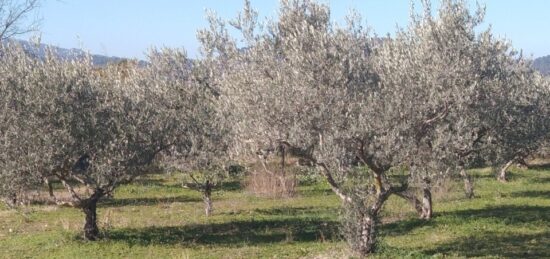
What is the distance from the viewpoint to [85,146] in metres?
19.8

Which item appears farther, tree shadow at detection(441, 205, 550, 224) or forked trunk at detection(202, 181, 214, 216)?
forked trunk at detection(202, 181, 214, 216)

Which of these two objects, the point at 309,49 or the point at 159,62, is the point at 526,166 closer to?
the point at 159,62

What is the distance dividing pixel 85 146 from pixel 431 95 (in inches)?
439

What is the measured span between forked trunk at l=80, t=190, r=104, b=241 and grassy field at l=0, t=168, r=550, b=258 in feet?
1.19

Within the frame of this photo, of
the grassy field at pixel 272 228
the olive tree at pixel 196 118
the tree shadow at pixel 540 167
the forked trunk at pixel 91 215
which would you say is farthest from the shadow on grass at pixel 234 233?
the tree shadow at pixel 540 167

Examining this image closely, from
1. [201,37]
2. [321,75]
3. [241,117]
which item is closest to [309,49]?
[321,75]

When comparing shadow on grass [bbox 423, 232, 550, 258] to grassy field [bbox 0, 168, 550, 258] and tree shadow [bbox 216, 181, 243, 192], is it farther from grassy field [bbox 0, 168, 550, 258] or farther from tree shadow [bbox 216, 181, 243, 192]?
tree shadow [bbox 216, 181, 243, 192]

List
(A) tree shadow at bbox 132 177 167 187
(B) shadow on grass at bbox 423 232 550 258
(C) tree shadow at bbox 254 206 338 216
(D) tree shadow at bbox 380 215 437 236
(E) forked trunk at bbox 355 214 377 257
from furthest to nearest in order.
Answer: (A) tree shadow at bbox 132 177 167 187 → (C) tree shadow at bbox 254 206 338 216 → (D) tree shadow at bbox 380 215 437 236 → (B) shadow on grass at bbox 423 232 550 258 → (E) forked trunk at bbox 355 214 377 257

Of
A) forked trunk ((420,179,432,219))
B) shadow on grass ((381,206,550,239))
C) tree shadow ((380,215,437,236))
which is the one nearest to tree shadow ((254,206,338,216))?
tree shadow ((380,215,437,236))

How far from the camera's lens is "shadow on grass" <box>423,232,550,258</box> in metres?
18.3

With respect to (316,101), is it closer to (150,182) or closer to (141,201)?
(141,201)

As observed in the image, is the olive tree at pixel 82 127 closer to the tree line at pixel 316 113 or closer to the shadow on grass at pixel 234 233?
the tree line at pixel 316 113

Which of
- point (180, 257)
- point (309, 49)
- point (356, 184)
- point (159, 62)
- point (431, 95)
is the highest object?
point (159, 62)

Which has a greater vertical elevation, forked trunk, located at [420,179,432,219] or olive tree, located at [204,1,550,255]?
olive tree, located at [204,1,550,255]
